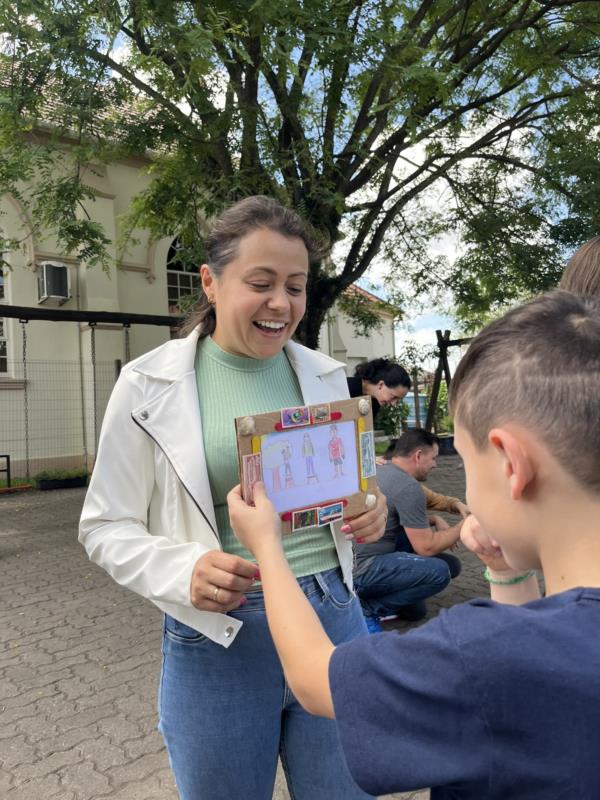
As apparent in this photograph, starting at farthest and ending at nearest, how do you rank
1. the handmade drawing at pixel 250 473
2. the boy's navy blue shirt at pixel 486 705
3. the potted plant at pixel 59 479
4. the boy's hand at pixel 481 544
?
the potted plant at pixel 59 479, the handmade drawing at pixel 250 473, the boy's hand at pixel 481 544, the boy's navy blue shirt at pixel 486 705

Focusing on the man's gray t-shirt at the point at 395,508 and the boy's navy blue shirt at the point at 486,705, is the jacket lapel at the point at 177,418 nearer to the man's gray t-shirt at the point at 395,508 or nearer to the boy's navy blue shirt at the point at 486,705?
the boy's navy blue shirt at the point at 486,705

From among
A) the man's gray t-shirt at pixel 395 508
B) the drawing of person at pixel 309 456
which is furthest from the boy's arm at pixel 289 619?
the man's gray t-shirt at pixel 395 508

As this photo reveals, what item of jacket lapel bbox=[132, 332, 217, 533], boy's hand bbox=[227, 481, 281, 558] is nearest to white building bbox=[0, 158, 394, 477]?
jacket lapel bbox=[132, 332, 217, 533]

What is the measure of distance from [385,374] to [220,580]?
437 centimetres

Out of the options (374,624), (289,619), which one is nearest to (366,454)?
(289,619)

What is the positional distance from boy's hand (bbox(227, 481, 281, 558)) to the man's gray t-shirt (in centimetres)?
314

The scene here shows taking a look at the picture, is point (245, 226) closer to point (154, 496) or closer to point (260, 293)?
point (260, 293)

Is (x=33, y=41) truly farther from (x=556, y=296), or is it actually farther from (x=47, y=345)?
(x=47, y=345)

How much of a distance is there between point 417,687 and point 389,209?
10.4 m

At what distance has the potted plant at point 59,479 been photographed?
12109mm

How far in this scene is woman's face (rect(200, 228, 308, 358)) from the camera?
5.62ft

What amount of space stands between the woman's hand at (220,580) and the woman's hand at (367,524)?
32 centimetres

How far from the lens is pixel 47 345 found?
522 inches

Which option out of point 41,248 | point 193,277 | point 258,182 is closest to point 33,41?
point 258,182
